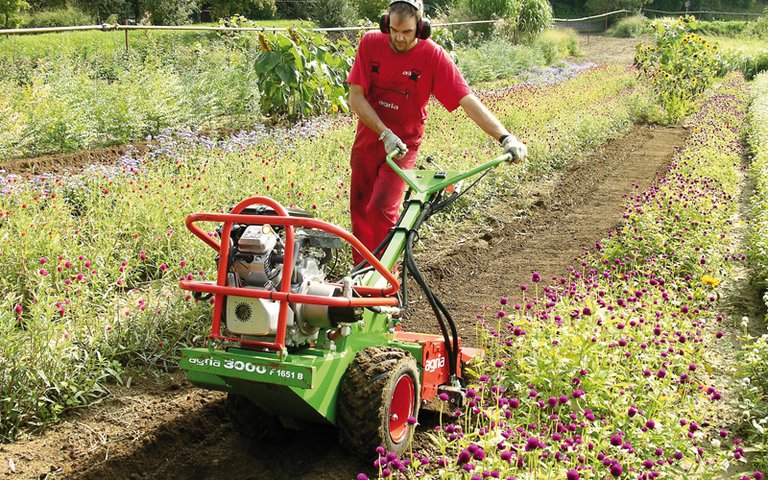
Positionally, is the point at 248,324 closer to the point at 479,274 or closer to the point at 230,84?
the point at 479,274

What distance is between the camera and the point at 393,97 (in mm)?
4848

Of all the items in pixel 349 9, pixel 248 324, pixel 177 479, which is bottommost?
pixel 177 479

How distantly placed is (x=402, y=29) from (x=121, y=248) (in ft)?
8.45

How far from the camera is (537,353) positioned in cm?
407

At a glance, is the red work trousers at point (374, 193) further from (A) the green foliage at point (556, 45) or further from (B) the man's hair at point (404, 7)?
(A) the green foliage at point (556, 45)

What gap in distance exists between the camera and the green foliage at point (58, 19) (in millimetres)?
28125

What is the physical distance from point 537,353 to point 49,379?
2492 mm

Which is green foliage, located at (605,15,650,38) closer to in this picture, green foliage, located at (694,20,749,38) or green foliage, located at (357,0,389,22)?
green foliage, located at (694,20,749,38)

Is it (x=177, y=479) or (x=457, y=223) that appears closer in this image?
(x=177, y=479)

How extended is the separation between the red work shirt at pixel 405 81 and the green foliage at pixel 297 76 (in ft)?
17.8

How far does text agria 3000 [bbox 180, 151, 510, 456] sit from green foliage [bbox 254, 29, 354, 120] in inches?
264

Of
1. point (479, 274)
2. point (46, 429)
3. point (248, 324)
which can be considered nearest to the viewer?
point (248, 324)

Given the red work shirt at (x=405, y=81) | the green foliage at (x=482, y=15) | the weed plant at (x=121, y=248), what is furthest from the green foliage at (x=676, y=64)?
the red work shirt at (x=405, y=81)

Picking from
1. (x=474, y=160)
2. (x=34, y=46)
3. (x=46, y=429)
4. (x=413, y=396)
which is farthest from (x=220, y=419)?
(x=34, y=46)
